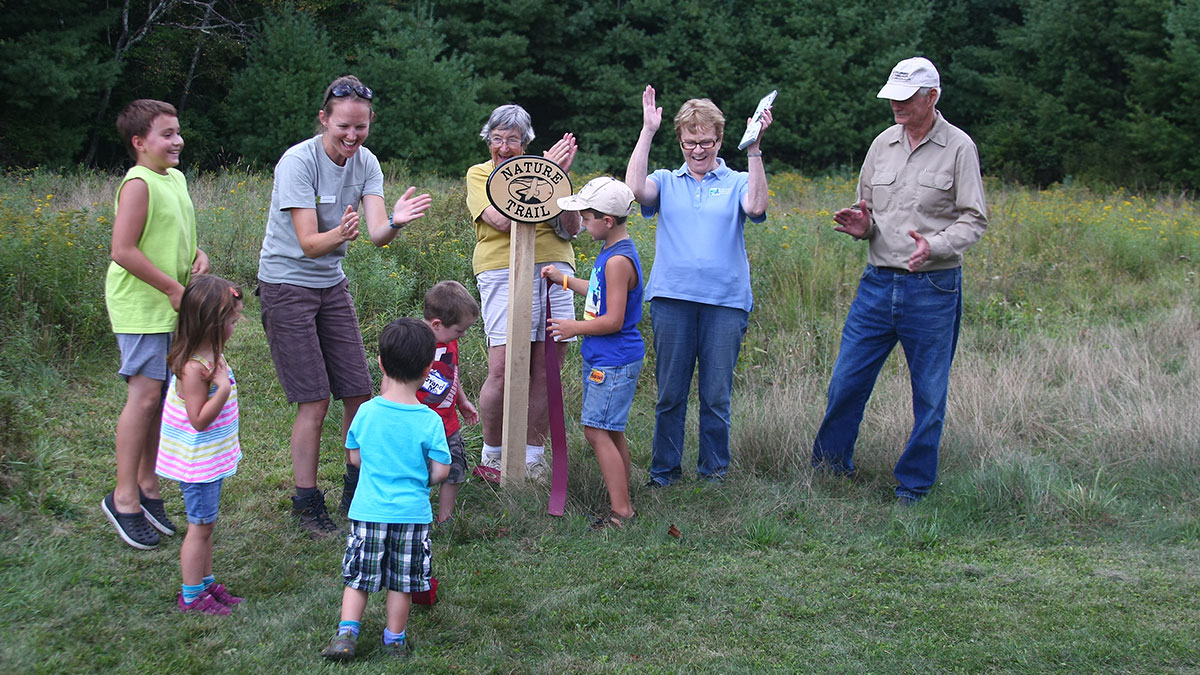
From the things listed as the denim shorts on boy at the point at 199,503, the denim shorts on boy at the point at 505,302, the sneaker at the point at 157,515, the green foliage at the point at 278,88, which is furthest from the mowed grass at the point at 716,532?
the green foliage at the point at 278,88

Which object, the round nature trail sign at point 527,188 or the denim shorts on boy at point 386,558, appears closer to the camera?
the denim shorts on boy at point 386,558

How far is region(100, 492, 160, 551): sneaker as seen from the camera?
415 cm

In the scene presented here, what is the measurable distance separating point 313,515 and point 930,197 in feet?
10.9

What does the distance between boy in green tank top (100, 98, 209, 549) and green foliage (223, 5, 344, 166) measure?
18.8 m

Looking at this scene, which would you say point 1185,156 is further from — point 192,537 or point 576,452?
point 192,537

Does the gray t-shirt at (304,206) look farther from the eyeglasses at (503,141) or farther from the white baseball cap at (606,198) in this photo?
the white baseball cap at (606,198)

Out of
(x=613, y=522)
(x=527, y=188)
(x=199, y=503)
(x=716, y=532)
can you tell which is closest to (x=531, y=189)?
(x=527, y=188)

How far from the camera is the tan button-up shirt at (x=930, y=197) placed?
185 inches

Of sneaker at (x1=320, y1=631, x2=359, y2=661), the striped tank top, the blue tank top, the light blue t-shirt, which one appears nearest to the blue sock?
the striped tank top

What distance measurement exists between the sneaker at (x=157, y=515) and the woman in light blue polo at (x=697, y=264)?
2.33 m

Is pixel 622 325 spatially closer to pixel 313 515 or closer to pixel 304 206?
pixel 304 206

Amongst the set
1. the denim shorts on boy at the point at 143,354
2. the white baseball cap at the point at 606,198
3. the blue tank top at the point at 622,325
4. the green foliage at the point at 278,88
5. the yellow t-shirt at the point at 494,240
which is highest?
the green foliage at the point at 278,88

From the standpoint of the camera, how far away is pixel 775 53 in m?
28.8

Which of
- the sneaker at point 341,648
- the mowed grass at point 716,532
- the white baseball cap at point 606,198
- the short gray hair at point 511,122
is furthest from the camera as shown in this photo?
the short gray hair at point 511,122
